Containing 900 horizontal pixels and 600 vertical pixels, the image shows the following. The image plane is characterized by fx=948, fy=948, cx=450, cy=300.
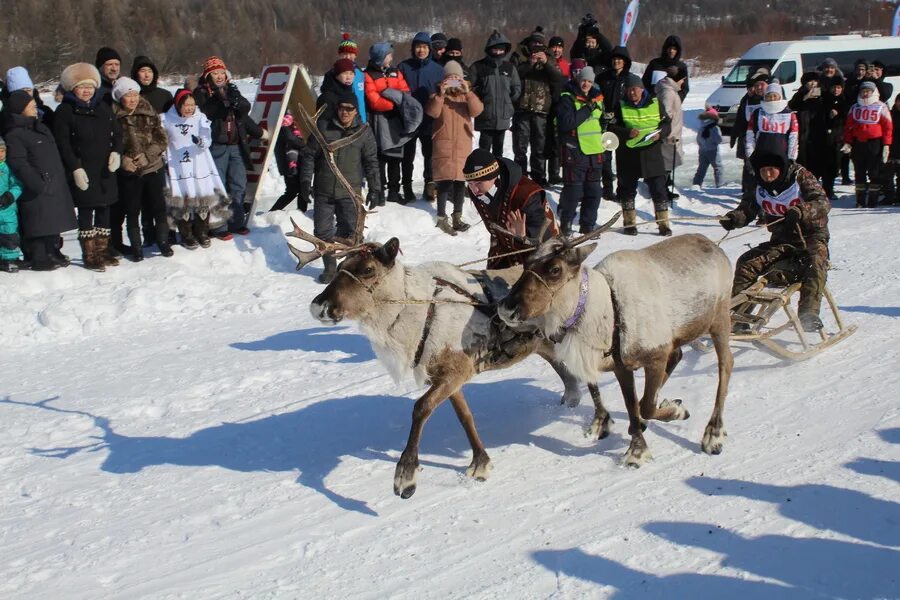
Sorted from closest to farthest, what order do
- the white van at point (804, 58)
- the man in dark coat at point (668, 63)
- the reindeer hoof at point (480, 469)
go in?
the reindeer hoof at point (480, 469), the man in dark coat at point (668, 63), the white van at point (804, 58)

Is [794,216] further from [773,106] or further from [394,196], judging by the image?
[394,196]

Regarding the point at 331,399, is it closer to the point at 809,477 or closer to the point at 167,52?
the point at 809,477

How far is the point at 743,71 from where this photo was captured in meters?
20.5

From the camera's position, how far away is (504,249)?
647 cm

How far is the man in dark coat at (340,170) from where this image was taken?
31.9 ft

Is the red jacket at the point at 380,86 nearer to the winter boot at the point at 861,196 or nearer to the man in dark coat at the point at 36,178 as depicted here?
the man in dark coat at the point at 36,178

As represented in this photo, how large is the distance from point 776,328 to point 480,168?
2.61 metres

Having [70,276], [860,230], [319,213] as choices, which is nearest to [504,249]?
[319,213]

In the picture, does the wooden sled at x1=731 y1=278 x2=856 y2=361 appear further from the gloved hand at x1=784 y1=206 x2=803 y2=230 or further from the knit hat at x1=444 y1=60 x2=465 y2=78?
the knit hat at x1=444 y1=60 x2=465 y2=78

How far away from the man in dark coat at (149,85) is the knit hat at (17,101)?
1.44 meters

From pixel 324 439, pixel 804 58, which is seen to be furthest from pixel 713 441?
pixel 804 58

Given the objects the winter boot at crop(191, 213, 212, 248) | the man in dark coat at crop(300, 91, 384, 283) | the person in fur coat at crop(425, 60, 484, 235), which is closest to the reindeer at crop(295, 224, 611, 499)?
the man in dark coat at crop(300, 91, 384, 283)

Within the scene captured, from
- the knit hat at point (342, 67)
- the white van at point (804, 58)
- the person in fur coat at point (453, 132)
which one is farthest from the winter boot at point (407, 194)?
the white van at point (804, 58)

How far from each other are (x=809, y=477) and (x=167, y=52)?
2764 cm
